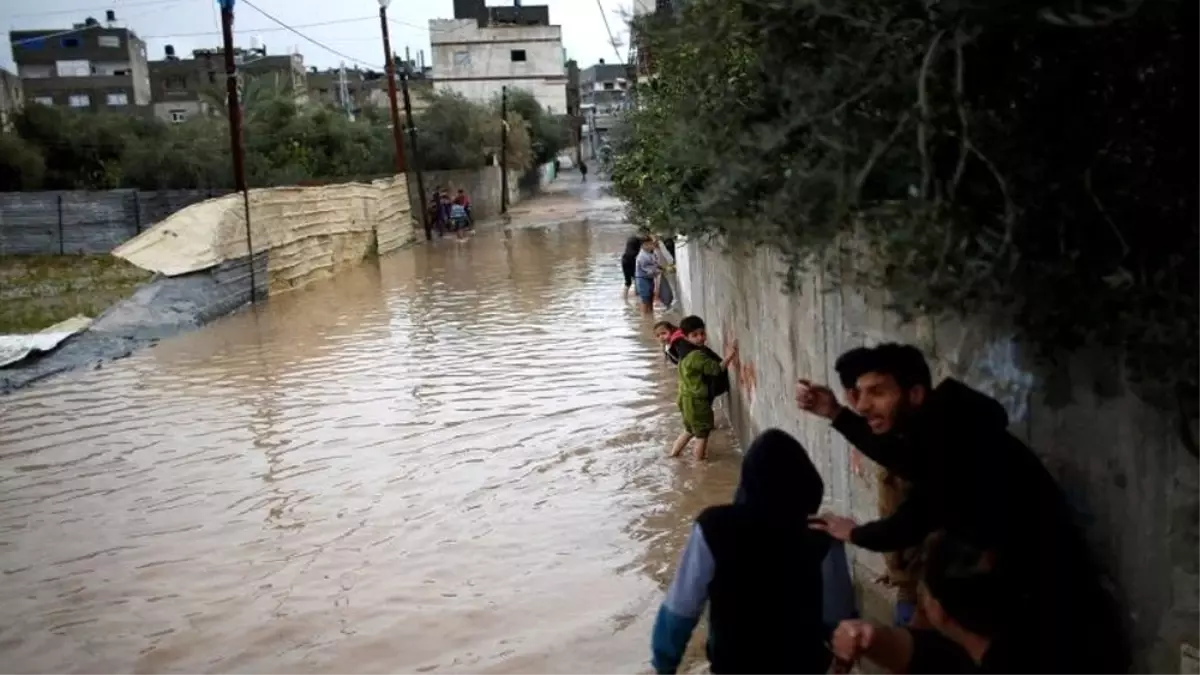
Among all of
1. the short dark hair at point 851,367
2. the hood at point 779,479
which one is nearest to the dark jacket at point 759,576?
the hood at point 779,479

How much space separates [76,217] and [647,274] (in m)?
19.0

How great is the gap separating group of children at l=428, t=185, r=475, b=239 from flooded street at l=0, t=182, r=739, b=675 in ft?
72.1

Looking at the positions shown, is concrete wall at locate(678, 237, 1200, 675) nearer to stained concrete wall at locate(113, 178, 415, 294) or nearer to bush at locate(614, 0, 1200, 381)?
bush at locate(614, 0, 1200, 381)

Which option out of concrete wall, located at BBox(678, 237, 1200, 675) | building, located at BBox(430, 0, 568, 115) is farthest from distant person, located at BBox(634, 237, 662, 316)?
building, located at BBox(430, 0, 568, 115)

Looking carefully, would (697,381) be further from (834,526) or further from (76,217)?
(76,217)

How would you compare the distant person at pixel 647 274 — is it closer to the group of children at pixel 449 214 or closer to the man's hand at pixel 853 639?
the man's hand at pixel 853 639

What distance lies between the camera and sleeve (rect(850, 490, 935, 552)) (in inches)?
119

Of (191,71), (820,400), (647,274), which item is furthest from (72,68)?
(820,400)

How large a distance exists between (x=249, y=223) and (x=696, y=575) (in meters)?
20.3

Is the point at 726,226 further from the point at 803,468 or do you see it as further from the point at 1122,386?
the point at 1122,386

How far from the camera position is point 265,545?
7.43 metres

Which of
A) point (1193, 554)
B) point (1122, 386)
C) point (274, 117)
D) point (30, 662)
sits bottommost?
point (30, 662)

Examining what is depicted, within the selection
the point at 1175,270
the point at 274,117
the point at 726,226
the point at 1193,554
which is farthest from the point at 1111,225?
the point at 274,117

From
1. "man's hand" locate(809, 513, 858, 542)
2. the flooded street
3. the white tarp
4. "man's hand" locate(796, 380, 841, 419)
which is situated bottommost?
the flooded street
